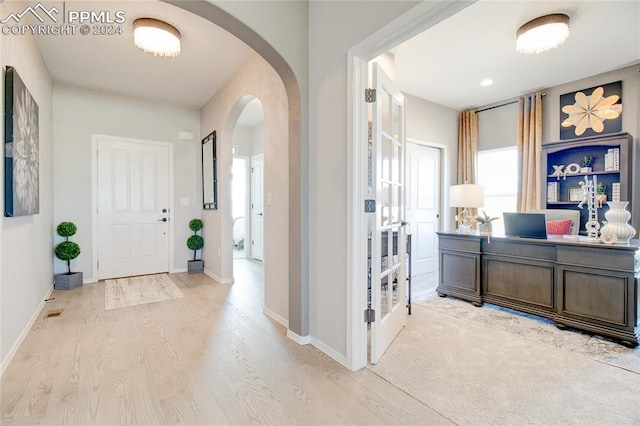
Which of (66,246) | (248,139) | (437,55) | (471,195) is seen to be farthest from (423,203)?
(66,246)

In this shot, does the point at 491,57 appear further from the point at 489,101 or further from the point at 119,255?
the point at 119,255

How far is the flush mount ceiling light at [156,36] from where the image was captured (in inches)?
106

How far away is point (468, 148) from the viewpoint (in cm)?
523

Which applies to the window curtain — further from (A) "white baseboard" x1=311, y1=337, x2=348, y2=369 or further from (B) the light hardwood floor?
(B) the light hardwood floor

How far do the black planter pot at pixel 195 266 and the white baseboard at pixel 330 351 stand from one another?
3.12 metres

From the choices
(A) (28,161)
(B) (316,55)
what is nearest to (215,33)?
(B) (316,55)

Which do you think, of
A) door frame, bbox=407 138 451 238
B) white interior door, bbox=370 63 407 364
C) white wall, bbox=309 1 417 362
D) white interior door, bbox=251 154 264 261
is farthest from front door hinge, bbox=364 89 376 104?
white interior door, bbox=251 154 264 261

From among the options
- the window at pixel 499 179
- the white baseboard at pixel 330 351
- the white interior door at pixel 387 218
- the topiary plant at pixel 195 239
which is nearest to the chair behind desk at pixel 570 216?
the window at pixel 499 179

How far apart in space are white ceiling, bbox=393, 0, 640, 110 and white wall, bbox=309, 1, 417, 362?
1303 mm

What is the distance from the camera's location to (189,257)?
506 centimetres

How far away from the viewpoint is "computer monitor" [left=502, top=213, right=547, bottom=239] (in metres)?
2.88

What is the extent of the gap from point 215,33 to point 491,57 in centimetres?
304

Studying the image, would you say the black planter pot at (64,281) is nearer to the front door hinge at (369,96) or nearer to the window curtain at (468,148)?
the front door hinge at (369,96)

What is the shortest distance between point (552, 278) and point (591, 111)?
2711 mm
